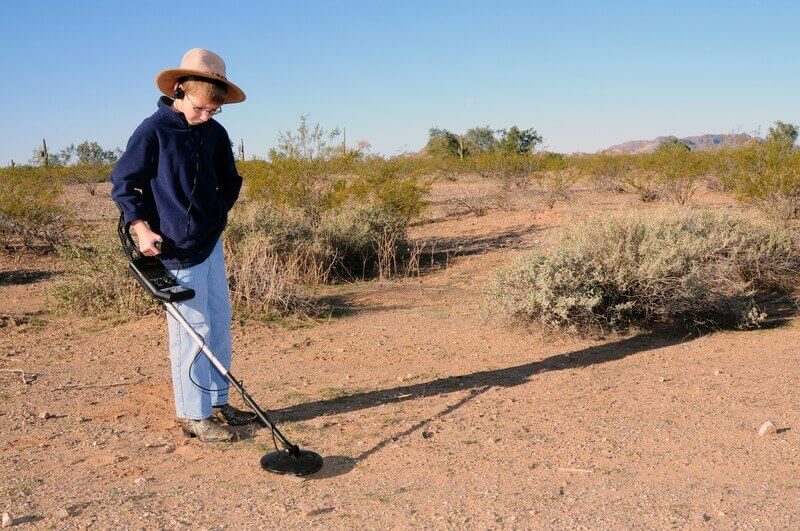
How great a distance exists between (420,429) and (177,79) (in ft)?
7.41

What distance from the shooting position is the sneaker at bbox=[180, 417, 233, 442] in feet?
12.3

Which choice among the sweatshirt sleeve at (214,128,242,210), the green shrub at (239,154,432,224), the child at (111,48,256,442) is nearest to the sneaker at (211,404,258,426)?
the child at (111,48,256,442)

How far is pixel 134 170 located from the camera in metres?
3.50

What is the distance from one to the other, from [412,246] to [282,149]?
110 inches

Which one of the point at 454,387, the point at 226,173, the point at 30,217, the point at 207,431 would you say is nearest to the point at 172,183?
the point at 226,173

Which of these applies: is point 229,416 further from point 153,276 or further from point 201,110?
point 201,110

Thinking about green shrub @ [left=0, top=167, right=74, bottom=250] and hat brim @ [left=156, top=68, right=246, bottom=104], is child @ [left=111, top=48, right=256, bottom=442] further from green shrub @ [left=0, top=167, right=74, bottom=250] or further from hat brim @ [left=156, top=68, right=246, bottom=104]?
green shrub @ [left=0, top=167, right=74, bottom=250]

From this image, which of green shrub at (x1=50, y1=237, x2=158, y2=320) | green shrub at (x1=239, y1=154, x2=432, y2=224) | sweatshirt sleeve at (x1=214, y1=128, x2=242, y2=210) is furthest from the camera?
green shrub at (x1=239, y1=154, x2=432, y2=224)

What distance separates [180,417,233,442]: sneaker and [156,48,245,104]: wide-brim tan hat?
5.78 feet

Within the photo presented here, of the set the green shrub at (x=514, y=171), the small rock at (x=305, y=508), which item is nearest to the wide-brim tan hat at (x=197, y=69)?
the small rock at (x=305, y=508)

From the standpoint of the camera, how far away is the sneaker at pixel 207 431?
375cm

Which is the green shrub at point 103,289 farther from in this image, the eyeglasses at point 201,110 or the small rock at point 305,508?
the small rock at point 305,508

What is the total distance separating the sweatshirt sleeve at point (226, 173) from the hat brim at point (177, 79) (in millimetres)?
217

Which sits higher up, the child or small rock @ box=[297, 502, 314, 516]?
the child
